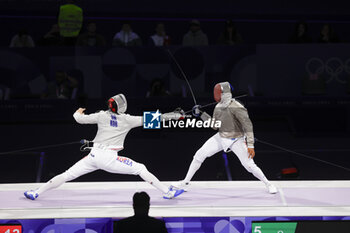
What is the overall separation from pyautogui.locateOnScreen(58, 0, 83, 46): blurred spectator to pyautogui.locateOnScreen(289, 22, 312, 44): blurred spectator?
197 cm

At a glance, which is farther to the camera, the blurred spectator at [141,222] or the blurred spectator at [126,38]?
the blurred spectator at [126,38]

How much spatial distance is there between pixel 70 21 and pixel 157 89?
3.29 ft

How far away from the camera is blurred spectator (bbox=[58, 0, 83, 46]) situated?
5.02 meters

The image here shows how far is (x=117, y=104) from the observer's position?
184 inches

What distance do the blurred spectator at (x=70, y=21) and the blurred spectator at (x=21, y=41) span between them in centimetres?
29

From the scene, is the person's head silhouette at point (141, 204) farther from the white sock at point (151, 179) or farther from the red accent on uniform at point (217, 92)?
the red accent on uniform at point (217, 92)

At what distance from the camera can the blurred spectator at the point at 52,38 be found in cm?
514

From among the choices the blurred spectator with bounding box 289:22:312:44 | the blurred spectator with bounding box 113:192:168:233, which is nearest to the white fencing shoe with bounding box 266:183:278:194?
the blurred spectator with bounding box 289:22:312:44

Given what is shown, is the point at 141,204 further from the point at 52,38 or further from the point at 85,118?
the point at 52,38

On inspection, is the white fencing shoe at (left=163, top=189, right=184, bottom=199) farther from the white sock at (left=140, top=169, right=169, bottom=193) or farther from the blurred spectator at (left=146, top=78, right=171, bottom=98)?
the blurred spectator at (left=146, top=78, right=171, bottom=98)

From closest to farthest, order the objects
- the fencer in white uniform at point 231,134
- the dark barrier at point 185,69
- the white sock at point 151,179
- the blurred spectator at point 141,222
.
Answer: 1. the blurred spectator at point 141,222
2. the white sock at point 151,179
3. the fencer in white uniform at point 231,134
4. the dark barrier at point 185,69

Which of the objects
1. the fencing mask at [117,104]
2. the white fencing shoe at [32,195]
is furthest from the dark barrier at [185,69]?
the white fencing shoe at [32,195]

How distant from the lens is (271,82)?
5.16m

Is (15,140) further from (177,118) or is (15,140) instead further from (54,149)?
(177,118)
